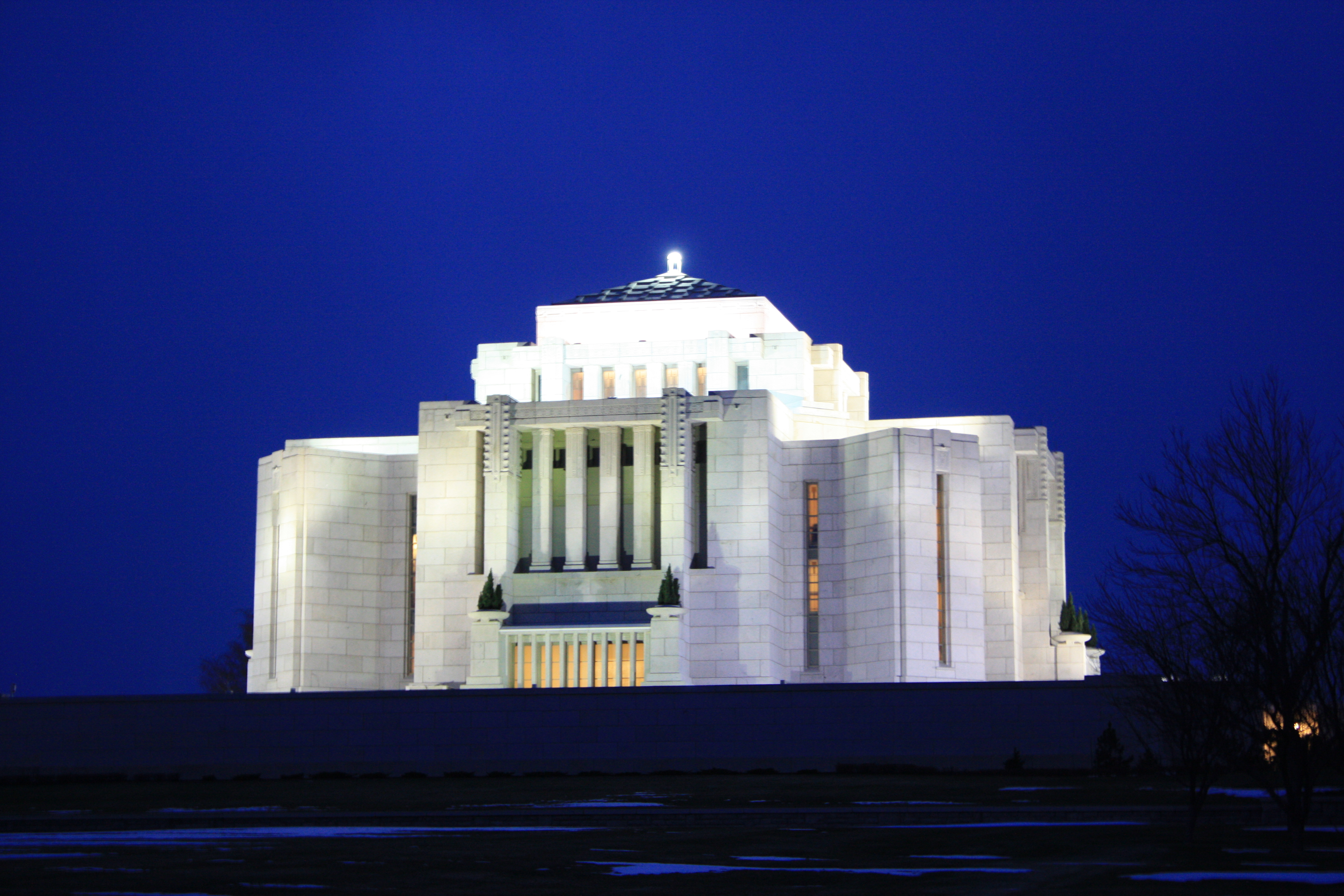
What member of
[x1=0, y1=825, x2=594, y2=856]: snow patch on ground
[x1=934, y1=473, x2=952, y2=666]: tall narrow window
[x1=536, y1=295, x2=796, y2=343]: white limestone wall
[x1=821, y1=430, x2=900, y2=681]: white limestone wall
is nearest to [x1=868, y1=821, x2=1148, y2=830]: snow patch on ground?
[x1=0, y1=825, x2=594, y2=856]: snow patch on ground

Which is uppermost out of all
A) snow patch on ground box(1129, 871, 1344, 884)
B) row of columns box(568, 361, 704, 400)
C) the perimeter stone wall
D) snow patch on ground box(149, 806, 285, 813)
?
row of columns box(568, 361, 704, 400)

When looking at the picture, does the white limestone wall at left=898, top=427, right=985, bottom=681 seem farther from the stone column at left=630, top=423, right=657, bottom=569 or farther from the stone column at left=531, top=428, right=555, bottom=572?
the stone column at left=531, top=428, right=555, bottom=572

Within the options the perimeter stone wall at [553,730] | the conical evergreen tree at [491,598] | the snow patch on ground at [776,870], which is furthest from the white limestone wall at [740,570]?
the snow patch on ground at [776,870]

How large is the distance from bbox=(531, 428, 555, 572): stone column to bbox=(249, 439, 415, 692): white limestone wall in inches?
213

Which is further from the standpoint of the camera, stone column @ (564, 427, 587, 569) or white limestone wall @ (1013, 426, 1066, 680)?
white limestone wall @ (1013, 426, 1066, 680)

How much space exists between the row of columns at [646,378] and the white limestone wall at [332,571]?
24.1ft

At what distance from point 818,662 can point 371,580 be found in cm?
1630

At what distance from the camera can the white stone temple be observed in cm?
6100

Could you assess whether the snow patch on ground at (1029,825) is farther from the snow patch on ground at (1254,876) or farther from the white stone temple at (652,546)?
the white stone temple at (652,546)

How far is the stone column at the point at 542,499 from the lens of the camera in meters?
62.6

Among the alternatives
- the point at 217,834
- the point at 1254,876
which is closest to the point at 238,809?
the point at 217,834

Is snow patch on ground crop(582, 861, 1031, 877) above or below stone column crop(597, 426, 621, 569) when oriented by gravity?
below

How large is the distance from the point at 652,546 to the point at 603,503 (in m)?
2.23

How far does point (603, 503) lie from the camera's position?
2478 inches
